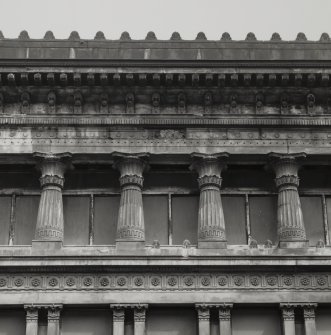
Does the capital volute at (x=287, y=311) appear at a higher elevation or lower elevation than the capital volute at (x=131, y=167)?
lower

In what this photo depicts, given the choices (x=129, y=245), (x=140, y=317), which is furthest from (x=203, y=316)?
(x=129, y=245)

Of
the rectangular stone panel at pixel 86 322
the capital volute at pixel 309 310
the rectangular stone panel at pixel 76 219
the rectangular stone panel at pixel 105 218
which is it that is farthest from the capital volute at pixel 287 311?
the rectangular stone panel at pixel 76 219

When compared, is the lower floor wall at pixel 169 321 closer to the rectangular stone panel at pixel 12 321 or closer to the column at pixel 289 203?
the rectangular stone panel at pixel 12 321

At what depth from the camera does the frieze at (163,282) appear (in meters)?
24.0

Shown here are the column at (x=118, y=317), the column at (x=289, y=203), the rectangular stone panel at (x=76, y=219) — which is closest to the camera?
the column at (x=118, y=317)

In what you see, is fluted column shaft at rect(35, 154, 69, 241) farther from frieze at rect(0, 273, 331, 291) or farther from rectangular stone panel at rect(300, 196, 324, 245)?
rectangular stone panel at rect(300, 196, 324, 245)

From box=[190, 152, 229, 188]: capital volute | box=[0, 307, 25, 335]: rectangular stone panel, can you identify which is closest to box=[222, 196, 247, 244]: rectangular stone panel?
box=[190, 152, 229, 188]: capital volute

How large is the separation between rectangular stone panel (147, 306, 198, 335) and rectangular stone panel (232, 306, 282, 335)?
1.13 m

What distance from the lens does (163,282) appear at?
24.1 meters

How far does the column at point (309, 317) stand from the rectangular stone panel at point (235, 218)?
2.65 meters

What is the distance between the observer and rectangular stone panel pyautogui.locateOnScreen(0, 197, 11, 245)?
997 inches

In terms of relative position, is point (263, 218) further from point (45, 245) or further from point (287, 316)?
point (45, 245)

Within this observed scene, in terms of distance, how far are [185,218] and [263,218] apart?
7.27 ft

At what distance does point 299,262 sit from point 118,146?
602cm
